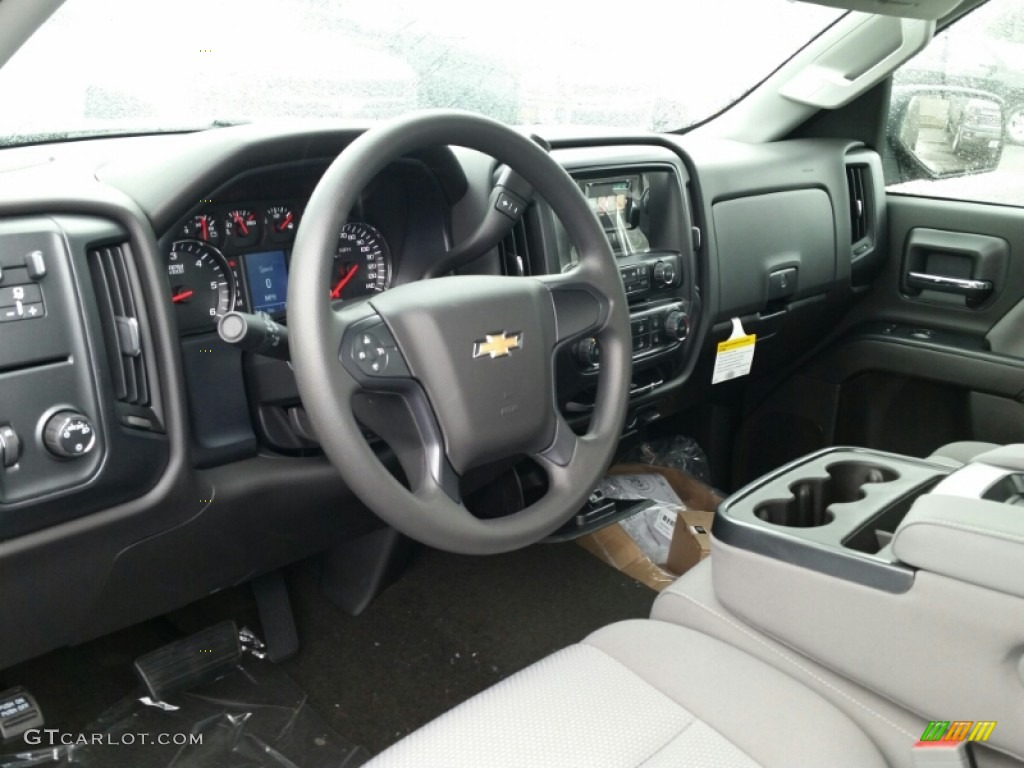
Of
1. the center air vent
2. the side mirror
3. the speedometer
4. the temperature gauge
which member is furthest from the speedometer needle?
the side mirror

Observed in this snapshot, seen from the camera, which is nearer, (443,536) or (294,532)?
(443,536)

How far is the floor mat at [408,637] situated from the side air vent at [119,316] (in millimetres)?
874

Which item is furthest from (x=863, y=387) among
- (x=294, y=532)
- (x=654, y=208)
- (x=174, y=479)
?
(x=174, y=479)

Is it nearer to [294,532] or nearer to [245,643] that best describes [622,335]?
[294,532]

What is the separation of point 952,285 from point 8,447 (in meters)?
2.16

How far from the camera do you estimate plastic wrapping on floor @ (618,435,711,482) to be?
2.68m

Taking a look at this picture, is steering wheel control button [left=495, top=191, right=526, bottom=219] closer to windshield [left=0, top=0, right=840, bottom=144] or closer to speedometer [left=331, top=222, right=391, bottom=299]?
speedometer [left=331, top=222, right=391, bottom=299]

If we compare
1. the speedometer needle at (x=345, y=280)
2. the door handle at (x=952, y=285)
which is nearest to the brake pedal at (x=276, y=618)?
the speedometer needle at (x=345, y=280)

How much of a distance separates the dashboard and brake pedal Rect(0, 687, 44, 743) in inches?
16.4

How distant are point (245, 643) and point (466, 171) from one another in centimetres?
109

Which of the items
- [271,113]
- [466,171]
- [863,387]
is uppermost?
[271,113]

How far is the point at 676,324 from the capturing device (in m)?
2.02

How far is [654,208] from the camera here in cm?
208

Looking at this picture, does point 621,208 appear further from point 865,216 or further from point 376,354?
point 376,354
